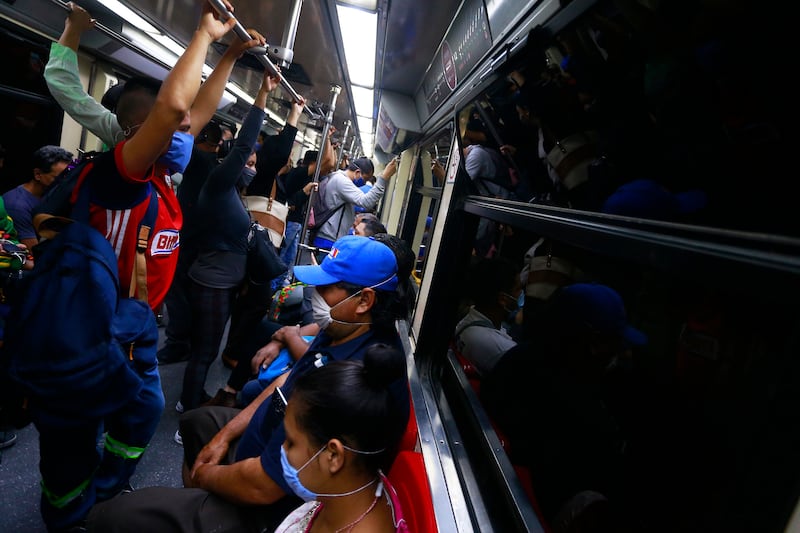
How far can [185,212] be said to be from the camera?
2.58 metres

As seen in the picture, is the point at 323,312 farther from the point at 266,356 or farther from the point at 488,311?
the point at 488,311

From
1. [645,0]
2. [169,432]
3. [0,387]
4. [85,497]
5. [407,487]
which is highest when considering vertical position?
[645,0]

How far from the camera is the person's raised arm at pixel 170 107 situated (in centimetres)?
133

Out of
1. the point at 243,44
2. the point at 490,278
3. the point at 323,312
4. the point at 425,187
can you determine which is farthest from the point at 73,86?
the point at 425,187

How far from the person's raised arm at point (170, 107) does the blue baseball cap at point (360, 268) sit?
81cm

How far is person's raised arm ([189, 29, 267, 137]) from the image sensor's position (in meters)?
1.78

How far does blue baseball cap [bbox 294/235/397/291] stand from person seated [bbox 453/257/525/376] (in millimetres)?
698

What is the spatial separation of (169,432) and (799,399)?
3069 millimetres

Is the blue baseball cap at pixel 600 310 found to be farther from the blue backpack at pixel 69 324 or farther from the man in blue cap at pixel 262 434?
the blue backpack at pixel 69 324

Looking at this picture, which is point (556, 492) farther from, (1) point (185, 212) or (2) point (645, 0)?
(1) point (185, 212)

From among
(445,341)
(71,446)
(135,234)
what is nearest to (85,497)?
(71,446)

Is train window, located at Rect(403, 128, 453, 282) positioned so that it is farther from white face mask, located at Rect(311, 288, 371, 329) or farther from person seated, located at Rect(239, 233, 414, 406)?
white face mask, located at Rect(311, 288, 371, 329)

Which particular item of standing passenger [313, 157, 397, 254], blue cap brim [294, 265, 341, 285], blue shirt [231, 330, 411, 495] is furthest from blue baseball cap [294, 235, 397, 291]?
standing passenger [313, 157, 397, 254]

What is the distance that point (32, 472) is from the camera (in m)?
2.09
